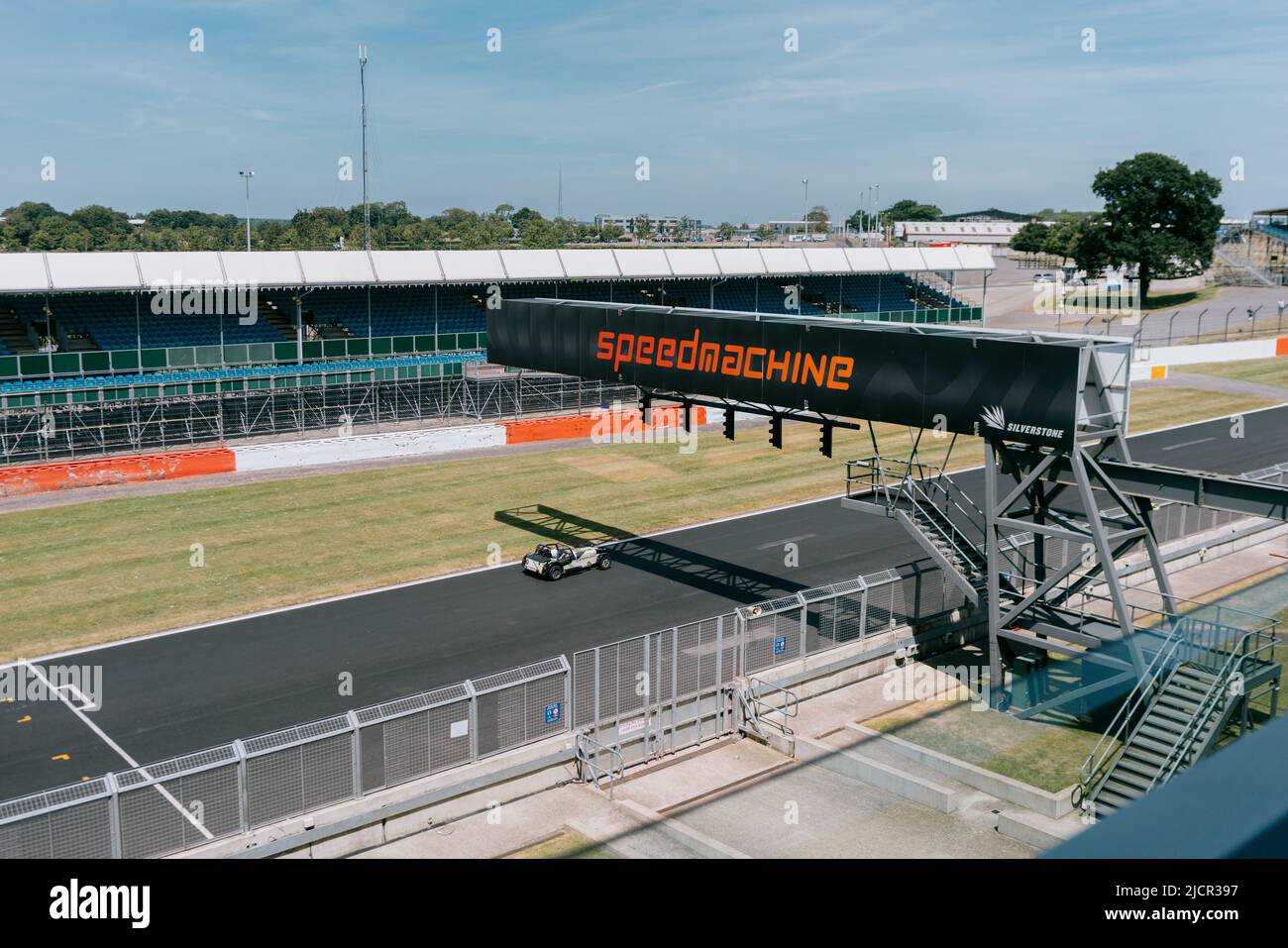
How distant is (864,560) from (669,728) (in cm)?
1400

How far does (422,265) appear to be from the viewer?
60688mm

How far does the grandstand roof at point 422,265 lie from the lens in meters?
50.7

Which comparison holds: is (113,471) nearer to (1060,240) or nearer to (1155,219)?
(1155,219)

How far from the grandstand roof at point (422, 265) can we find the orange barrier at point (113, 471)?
11270 millimetres

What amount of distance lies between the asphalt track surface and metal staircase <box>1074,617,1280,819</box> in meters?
11.1

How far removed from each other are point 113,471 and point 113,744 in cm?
2410

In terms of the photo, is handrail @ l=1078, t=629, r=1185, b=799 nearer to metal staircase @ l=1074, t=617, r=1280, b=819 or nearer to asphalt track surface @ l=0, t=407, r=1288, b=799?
metal staircase @ l=1074, t=617, r=1280, b=819

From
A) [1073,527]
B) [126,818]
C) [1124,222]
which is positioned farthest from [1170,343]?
[126,818]

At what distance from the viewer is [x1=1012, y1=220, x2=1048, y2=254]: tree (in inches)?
6678

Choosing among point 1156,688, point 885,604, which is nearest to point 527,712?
point 885,604

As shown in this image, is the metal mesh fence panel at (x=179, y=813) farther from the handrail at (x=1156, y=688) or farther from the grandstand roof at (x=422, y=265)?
the grandstand roof at (x=422, y=265)
